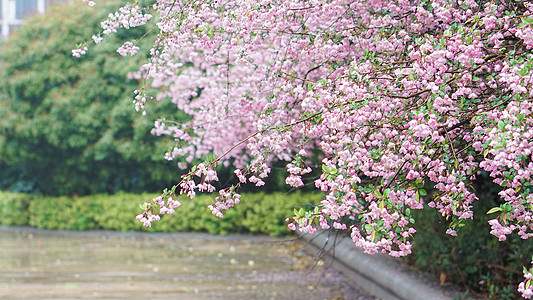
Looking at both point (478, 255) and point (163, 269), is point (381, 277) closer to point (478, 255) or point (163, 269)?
point (478, 255)

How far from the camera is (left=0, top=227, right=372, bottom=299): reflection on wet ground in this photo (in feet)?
32.2

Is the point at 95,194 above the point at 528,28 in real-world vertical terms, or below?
below

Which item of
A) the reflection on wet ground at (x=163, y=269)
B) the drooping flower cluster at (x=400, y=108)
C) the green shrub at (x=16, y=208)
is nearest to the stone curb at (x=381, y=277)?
the reflection on wet ground at (x=163, y=269)

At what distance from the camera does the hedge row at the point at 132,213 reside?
18625 mm

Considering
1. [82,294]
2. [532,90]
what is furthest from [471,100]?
[82,294]

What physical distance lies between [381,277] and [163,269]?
4.78 metres

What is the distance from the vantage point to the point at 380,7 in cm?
563

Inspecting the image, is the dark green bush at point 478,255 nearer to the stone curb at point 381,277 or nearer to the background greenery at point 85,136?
the stone curb at point 381,277

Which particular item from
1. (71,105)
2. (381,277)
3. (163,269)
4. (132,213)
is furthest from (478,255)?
(71,105)

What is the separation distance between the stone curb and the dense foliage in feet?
29.4

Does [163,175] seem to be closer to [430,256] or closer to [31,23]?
[31,23]

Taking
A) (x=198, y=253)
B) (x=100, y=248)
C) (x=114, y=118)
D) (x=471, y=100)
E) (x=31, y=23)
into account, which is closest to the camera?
(x=471, y=100)

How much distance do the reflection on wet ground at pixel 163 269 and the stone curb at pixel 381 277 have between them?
0.76ft

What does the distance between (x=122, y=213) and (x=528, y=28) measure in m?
17.4
